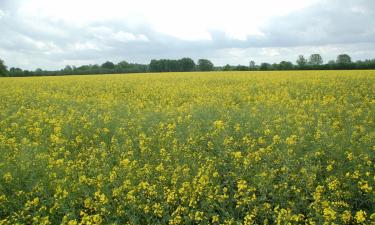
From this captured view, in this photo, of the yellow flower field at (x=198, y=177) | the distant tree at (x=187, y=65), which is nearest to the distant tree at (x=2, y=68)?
the distant tree at (x=187, y=65)

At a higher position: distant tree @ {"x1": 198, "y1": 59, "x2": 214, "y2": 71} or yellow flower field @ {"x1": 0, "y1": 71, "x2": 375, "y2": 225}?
distant tree @ {"x1": 198, "y1": 59, "x2": 214, "y2": 71}

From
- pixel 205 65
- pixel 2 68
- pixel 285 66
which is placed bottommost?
pixel 285 66

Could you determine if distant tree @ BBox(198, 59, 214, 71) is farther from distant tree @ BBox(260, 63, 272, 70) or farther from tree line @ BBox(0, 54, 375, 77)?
distant tree @ BBox(260, 63, 272, 70)

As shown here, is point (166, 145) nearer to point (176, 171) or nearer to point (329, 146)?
point (176, 171)

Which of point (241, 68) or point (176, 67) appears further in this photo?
point (176, 67)

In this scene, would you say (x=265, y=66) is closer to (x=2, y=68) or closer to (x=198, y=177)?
(x=2, y=68)

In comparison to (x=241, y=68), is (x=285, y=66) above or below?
above

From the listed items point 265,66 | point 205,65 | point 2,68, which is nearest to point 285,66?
point 265,66

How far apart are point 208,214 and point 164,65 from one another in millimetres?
68313

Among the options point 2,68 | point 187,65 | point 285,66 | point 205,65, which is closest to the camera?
point 285,66

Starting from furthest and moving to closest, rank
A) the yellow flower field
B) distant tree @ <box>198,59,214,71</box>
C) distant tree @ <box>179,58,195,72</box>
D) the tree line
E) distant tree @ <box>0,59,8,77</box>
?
distant tree @ <box>198,59,214,71</box>, distant tree @ <box>179,58,195,72</box>, distant tree @ <box>0,59,8,77</box>, the tree line, the yellow flower field

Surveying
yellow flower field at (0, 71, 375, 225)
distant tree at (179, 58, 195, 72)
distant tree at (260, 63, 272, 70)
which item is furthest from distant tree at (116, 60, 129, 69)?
yellow flower field at (0, 71, 375, 225)

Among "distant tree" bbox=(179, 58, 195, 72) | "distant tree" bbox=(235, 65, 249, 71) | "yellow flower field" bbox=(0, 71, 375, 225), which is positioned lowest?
"yellow flower field" bbox=(0, 71, 375, 225)

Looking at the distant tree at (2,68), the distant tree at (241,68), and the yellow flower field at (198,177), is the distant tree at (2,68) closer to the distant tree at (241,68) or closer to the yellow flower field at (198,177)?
the distant tree at (241,68)
